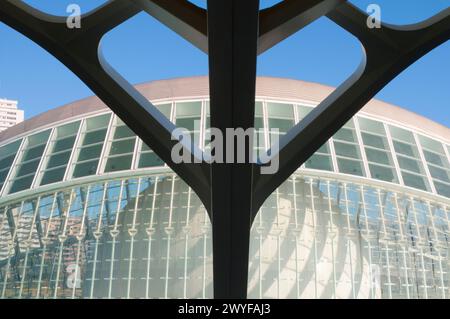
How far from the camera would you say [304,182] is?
16984 millimetres

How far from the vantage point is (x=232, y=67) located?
6957 mm

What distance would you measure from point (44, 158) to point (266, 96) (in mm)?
7658

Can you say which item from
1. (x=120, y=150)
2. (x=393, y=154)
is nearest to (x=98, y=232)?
(x=120, y=150)

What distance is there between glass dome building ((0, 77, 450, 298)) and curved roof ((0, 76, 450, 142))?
0.07 meters

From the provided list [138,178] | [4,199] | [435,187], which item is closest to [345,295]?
[435,187]

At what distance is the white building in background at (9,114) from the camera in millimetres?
60938

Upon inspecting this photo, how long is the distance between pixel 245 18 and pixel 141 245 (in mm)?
10507

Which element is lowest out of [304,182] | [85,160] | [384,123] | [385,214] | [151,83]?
[385,214]

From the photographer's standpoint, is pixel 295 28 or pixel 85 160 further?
pixel 85 160

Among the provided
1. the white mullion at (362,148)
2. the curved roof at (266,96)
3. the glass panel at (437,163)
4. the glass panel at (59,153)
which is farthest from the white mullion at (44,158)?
the glass panel at (437,163)

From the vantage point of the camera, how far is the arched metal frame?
22.6ft

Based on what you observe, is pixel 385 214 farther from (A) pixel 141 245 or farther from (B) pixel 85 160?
(B) pixel 85 160

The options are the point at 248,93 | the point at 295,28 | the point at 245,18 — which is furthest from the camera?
the point at 295,28

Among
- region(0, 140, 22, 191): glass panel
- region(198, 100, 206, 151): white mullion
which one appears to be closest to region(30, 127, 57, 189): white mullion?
region(0, 140, 22, 191): glass panel
